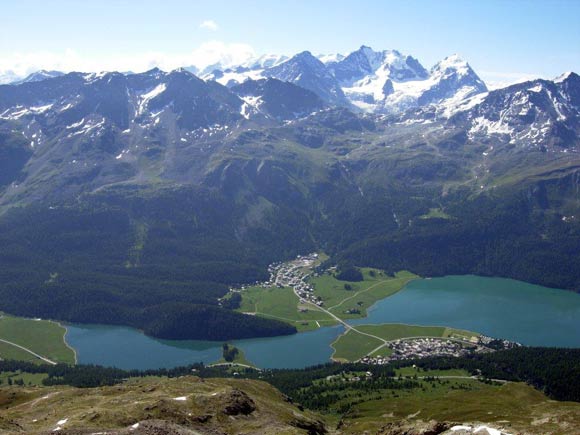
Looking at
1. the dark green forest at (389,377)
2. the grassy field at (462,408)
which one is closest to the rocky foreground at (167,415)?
the grassy field at (462,408)

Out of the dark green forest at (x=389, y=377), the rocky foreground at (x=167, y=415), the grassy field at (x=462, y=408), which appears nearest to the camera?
the rocky foreground at (x=167, y=415)

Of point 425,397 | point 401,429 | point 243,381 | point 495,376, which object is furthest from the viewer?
point 495,376

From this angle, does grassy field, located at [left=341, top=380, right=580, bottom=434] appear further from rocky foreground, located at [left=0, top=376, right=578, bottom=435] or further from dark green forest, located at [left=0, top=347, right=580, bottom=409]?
dark green forest, located at [left=0, top=347, right=580, bottom=409]

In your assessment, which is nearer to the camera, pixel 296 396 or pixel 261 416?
pixel 261 416

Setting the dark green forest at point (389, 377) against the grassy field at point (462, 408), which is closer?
the grassy field at point (462, 408)

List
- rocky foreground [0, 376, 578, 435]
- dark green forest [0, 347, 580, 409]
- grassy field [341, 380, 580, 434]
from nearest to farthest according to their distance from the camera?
rocky foreground [0, 376, 578, 435] → grassy field [341, 380, 580, 434] → dark green forest [0, 347, 580, 409]

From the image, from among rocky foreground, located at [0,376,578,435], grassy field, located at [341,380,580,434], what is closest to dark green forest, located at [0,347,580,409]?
grassy field, located at [341,380,580,434]

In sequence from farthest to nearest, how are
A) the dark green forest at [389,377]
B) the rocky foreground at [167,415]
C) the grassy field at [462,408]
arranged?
the dark green forest at [389,377] → the grassy field at [462,408] → the rocky foreground at [167,415]

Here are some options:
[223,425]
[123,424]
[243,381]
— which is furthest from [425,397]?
[123,424]

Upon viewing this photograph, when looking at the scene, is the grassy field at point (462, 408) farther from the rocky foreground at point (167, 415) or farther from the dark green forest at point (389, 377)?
the dark green forest at point (389, 377)

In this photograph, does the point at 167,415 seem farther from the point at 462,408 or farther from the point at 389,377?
the point at 389,377

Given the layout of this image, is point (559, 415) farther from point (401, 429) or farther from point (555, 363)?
point (555, 363)
